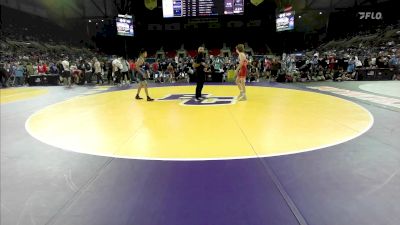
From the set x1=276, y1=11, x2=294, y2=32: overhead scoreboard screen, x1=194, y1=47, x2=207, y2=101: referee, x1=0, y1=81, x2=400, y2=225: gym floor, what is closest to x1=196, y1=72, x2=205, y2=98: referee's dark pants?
x1=194, y1=47, x2=207, y2=101: referee

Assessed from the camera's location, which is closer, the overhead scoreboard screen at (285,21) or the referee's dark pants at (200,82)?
the referee's dark pants at (200,82)

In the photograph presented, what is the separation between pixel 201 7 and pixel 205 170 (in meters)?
16.7

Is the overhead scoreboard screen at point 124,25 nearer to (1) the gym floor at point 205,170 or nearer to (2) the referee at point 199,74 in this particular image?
(2) the referee at point 199,74

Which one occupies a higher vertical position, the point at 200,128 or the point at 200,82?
the point at 200,82

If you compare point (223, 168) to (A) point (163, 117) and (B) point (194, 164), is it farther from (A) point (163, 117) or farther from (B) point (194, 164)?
(A) point (163, 117)

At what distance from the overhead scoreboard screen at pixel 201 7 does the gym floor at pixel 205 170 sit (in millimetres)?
13982

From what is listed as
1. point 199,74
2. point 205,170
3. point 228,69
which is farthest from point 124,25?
point 205,170

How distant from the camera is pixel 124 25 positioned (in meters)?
20.0

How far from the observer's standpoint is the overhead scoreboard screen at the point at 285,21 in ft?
58.5

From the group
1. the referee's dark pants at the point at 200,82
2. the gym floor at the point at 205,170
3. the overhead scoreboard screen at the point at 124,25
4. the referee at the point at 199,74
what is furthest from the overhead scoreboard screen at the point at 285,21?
the gym floor at the point at 205,170

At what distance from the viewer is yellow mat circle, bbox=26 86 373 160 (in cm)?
371

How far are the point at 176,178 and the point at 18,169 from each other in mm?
1806

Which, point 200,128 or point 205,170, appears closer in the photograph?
point 205,170

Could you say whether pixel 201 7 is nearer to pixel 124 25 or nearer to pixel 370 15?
pixel 124 25
